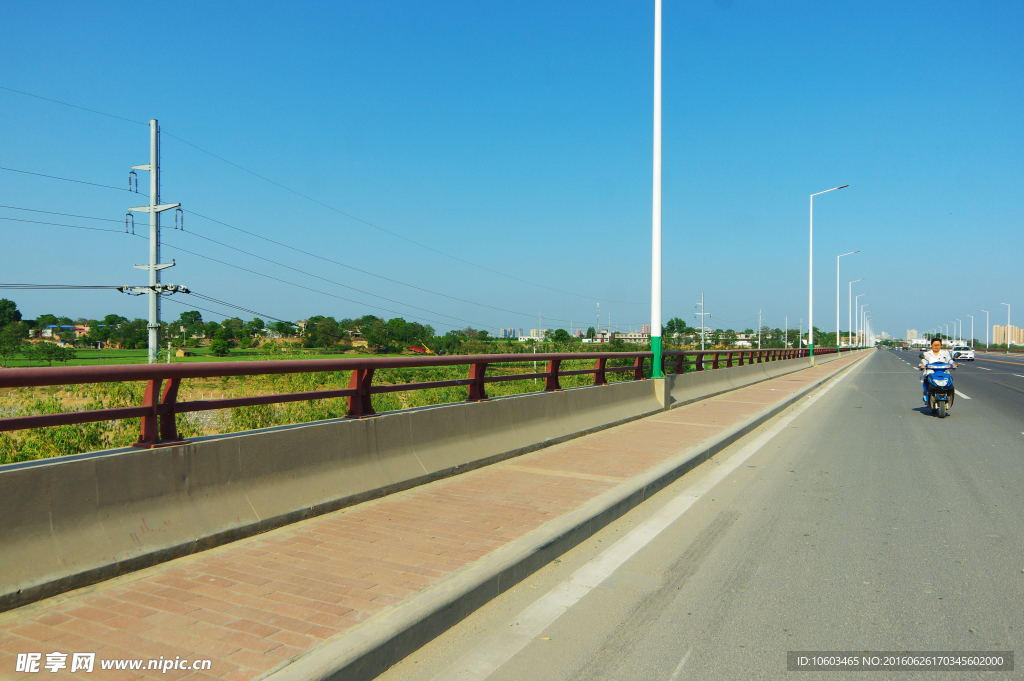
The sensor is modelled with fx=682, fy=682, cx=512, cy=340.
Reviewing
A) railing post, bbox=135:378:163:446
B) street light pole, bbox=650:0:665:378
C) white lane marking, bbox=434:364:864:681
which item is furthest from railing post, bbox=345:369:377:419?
street light pole, bbox=650:0:665:378

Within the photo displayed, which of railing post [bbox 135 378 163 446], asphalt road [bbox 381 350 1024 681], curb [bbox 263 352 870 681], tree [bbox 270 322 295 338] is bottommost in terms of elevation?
asphalt road [bbox 381 350 1024 681]

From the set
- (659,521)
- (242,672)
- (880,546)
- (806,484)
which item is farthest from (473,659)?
(806,484)

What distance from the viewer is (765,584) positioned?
16.3 feet

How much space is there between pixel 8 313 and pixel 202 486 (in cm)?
6337

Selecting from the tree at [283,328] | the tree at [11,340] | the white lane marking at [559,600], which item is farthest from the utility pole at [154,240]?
the white lane marking at [559,600]

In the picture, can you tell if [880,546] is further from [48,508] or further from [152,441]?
[48,508]

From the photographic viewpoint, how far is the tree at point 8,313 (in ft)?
173

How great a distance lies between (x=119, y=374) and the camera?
4652 mm

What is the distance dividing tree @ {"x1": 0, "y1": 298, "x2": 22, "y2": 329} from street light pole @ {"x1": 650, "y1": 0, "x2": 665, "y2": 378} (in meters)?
54.6

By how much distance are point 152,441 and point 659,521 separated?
4.49 m

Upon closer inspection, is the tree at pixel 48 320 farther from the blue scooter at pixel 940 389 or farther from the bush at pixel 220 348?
the blue scooter at pixel 940 389

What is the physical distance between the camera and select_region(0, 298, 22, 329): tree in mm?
52834

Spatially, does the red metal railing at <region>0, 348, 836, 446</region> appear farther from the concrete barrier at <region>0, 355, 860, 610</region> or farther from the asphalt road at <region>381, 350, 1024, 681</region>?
the asphalt road at <region>381, 350, 1024, 681</region>

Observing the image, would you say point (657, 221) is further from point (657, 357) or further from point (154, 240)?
point (154, 240)
